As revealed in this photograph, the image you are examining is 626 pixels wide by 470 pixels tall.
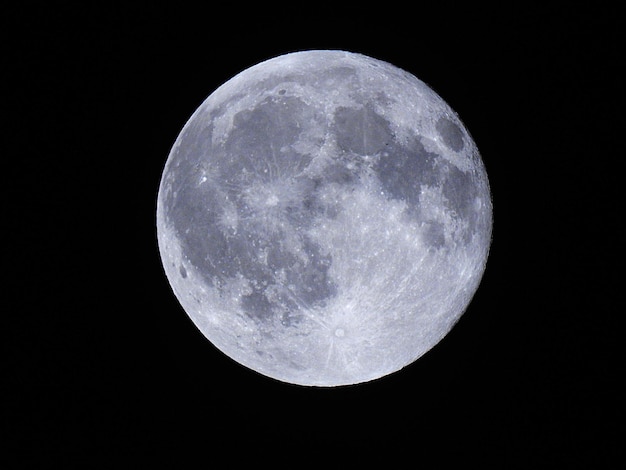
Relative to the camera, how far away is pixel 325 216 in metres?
3.76

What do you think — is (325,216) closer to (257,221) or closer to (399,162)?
(257,221)

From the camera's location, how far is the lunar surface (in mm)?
3801

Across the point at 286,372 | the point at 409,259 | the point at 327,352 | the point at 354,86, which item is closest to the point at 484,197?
the point at 409,259

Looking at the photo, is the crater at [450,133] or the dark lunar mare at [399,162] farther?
the crater at [450,133]

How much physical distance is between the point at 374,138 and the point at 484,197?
1.01 meters

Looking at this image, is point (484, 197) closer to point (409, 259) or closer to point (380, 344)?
point (409, 259)

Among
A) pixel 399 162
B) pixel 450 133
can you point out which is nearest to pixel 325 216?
pixel 399 162

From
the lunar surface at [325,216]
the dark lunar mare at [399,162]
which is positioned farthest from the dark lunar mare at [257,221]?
the dark lunar mare at [399,162]

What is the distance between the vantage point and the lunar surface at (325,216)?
12.5ft

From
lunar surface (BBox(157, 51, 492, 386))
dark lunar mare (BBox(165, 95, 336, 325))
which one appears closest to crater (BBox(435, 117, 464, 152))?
lunar surface (BBox(157, 51, 492, 386))

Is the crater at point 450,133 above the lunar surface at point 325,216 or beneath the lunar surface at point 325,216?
above

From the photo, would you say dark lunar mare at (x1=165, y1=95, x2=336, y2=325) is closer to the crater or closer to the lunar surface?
the lunar surface

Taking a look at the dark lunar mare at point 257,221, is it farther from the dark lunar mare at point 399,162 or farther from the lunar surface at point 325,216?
the dark lunar mare at point 399,162

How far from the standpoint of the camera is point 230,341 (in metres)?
4.39
